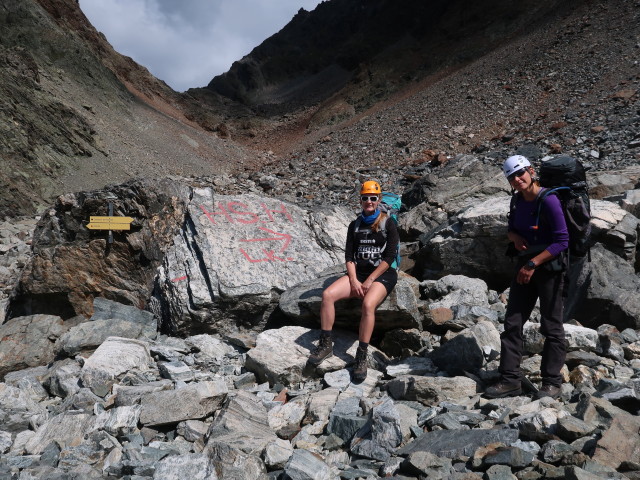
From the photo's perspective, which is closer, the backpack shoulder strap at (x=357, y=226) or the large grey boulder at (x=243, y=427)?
the large grey boulder at (x=243, y=427)

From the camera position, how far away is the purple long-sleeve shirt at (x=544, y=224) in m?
4.13

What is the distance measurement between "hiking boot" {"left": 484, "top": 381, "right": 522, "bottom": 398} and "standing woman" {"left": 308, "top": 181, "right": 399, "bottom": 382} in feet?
4.34

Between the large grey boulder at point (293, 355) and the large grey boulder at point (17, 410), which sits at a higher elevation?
the large grey boulder at point (17, 410)

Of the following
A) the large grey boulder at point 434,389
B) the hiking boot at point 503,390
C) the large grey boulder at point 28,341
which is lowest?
the hiking boot at point 503,390

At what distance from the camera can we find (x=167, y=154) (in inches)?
1112

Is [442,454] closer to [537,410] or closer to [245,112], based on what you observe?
[537,410]

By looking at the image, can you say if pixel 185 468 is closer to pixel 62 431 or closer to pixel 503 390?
pixel 62 431

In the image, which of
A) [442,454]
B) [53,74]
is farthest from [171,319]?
[53,74]

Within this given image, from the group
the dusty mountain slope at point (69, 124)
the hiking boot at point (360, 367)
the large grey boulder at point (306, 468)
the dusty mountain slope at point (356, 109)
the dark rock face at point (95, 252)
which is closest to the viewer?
the large grey boulder at point (306, 468)

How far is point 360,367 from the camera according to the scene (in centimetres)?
504

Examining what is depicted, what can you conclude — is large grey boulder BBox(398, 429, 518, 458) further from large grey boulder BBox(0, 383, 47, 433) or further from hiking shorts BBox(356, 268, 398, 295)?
large grey boulder BBox(0, 383, 47, 433)

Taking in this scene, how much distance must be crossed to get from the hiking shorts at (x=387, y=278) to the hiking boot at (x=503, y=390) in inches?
60.7

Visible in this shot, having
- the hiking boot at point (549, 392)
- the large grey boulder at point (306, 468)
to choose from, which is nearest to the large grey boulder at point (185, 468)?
the large grey boulder at point (306, 468)

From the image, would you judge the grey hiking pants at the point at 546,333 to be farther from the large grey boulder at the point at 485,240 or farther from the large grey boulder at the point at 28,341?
the large grey boulder at the point at 28,341
